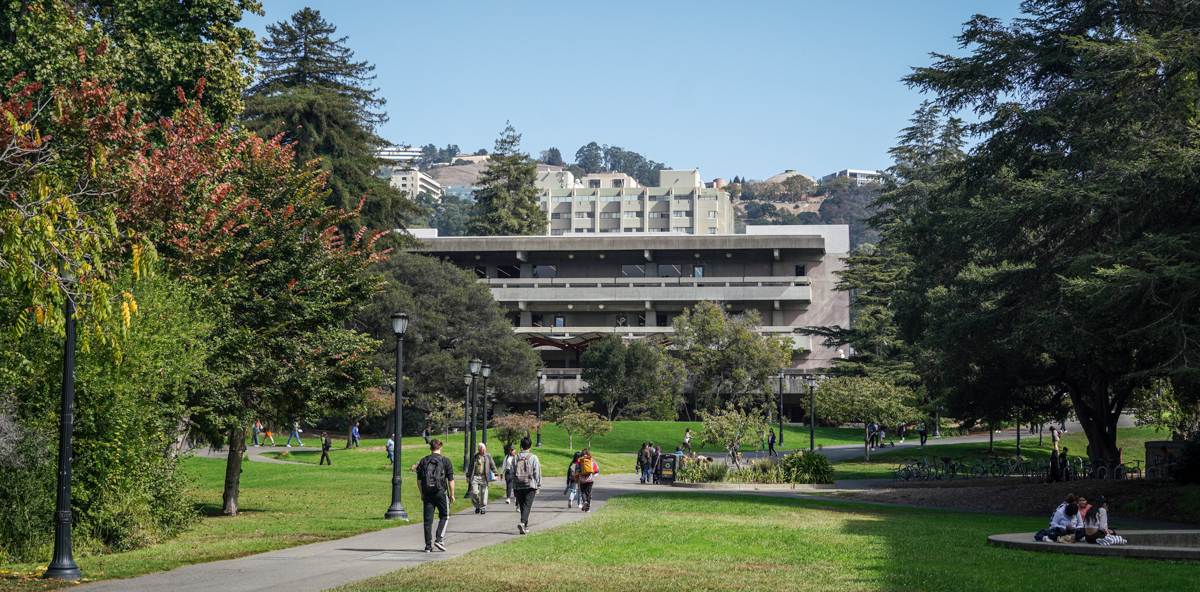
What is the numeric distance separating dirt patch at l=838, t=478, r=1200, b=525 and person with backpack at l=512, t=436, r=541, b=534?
14.7m

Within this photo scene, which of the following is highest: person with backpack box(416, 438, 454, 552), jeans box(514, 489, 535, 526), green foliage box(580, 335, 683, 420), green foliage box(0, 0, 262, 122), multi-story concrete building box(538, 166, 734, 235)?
multi-story concrete building box(538, 166, 734, 235)

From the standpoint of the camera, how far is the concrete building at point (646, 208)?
558 ft

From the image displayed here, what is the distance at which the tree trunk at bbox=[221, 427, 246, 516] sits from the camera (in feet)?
73.2

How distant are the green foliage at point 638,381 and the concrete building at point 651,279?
59.9 feet

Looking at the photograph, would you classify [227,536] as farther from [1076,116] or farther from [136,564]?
[1076,116]

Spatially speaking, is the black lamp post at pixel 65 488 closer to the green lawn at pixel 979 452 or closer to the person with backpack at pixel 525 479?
the person with backpack at pixel 525 479

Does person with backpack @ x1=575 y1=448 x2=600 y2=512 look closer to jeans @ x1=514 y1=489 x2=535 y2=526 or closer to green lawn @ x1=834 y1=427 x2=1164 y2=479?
jeans @ x1=514 y1=489 x2=535 y2=526

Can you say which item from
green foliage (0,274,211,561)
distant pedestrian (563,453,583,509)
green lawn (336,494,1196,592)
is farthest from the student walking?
green foliage (0,274,211,561)

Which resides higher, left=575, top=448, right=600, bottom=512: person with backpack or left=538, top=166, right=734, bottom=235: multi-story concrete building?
left=538, top=166, right=734, bottom=235: multi-story concrete building

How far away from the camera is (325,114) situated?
1834 inches

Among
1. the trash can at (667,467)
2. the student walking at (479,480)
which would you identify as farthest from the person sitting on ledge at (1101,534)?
the trash can at (667,467)

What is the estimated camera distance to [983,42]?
30.8 m

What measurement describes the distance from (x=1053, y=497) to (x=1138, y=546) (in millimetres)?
13053

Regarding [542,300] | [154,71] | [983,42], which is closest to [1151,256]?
[983,42]
